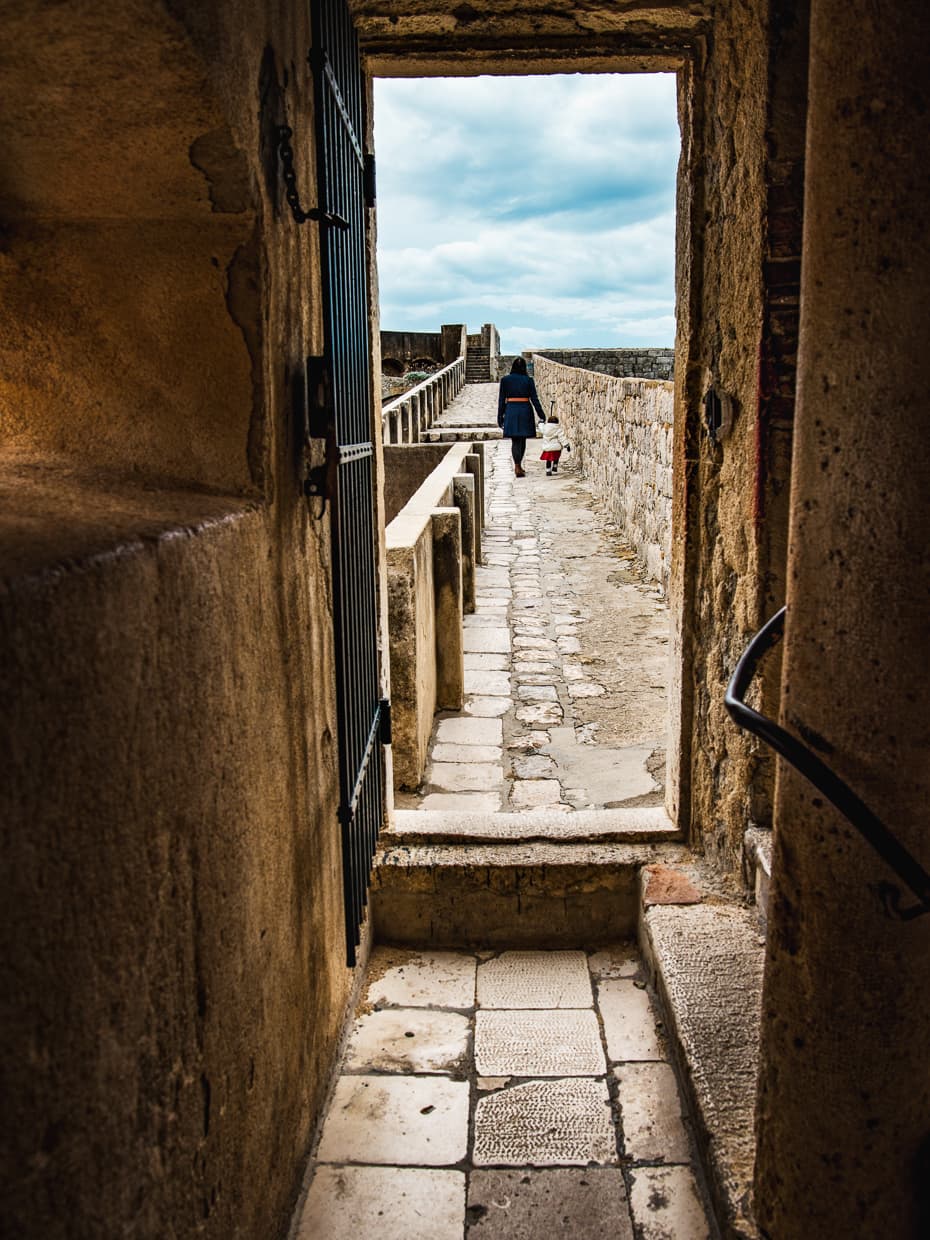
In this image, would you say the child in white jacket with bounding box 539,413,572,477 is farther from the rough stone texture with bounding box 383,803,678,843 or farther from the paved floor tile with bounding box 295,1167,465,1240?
the paved floor tile with bounding box 295,1167,465,1240

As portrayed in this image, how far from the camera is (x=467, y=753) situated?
16.6 ft

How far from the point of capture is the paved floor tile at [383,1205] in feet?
7.30

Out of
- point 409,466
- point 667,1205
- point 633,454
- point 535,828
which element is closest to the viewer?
point 667,1205

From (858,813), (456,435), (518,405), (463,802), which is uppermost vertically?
(518,405)

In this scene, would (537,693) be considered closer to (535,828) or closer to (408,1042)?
(535,828)

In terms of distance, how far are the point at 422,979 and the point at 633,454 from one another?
24.8ft

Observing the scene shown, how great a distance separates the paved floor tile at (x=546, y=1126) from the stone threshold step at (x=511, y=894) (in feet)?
2.54

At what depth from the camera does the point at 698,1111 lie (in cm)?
234

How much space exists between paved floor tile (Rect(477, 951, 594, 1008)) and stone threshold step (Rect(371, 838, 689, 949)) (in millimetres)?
89

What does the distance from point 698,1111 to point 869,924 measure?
3.14 feet

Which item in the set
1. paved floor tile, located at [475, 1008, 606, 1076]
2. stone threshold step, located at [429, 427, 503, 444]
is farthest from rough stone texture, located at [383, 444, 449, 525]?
paved floor tile, located at [475, 1008, 606, 1076]

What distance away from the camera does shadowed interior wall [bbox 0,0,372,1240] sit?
41.8 inches

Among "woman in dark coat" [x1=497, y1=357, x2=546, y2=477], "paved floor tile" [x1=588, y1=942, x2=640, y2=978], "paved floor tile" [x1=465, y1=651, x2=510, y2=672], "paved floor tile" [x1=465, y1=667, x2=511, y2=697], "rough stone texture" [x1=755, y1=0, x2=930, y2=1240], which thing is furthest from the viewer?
"woman in dark coat" [x1=497, y1=357, x2=546, y2=477]

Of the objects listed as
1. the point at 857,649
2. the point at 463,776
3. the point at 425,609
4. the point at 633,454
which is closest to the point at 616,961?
the point at 463,776
